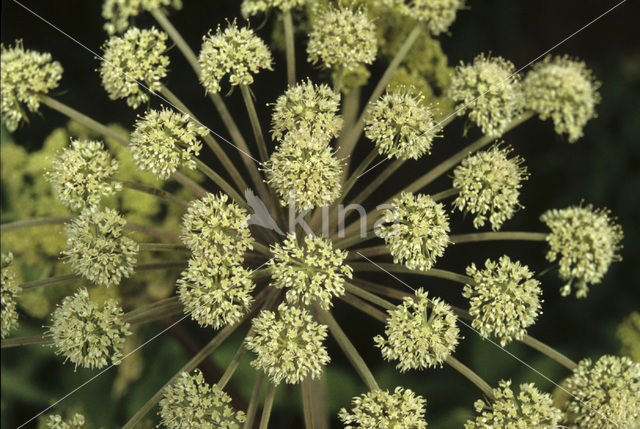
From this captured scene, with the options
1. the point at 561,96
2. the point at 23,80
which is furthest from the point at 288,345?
the point at 561,96

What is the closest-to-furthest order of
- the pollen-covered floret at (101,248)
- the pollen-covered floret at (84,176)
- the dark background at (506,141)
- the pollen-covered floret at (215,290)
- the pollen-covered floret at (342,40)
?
the pollen-covered floret at (215,290) < the pollen-covered floret at (101,248) < the pollen-covered floret at (84,176) < the pollen-covered floret at (342,40) < the dark background at (506,141)

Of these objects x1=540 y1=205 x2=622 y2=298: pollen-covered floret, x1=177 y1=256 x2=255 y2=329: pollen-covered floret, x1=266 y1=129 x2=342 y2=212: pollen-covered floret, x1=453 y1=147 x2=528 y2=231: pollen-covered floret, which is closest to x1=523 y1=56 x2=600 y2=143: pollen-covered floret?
x1=540 y1=205 x2=622 y2=298: pollen-covered floret

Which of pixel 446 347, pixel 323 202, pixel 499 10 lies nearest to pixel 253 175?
pixel 323 202

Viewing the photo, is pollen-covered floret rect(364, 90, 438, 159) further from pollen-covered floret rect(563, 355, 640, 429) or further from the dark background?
pollen-covered floret rect(563, 355, 640, 429)

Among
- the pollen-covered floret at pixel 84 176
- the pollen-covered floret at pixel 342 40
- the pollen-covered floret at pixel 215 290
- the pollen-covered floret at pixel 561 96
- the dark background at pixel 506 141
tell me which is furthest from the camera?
the pollen-covered floret at pixel 561 96

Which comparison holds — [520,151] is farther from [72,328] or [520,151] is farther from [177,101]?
[72,328]

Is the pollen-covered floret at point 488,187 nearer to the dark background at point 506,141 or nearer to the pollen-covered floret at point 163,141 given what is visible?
the dark background at point 506,141

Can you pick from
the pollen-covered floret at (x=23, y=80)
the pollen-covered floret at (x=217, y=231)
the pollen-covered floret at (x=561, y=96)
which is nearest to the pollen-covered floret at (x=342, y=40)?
the pollen-covered floret at (x=217, y=231)
